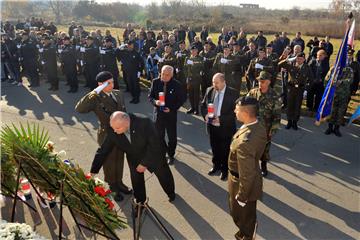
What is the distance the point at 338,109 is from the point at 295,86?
3.72 ft

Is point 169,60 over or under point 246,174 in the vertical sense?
over

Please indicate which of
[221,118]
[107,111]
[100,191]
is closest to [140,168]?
[107,111]

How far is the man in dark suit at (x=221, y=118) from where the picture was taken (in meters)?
6.19

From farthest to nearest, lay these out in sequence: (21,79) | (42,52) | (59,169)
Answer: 1. (21,79)
2. (42,52)
3. (59,169)

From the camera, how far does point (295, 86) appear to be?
870 centimetres

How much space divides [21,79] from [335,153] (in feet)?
37.9

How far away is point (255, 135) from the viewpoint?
4.02 metres

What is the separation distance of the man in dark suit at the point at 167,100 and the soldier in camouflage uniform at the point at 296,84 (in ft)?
10.4

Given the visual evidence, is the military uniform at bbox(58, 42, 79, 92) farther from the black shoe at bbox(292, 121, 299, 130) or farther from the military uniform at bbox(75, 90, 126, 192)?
the black shoe at bbox(292, 121, 299, 130)

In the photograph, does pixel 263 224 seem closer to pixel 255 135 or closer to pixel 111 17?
pixel 255 135

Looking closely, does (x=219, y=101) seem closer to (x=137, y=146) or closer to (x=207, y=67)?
(x=137, y=146)

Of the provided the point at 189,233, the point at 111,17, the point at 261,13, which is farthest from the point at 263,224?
the point at 261,13

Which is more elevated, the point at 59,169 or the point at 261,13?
the point at 261,13

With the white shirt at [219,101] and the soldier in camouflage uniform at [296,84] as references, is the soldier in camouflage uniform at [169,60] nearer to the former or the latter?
the soldier in camouflage uniform at [296,84]
